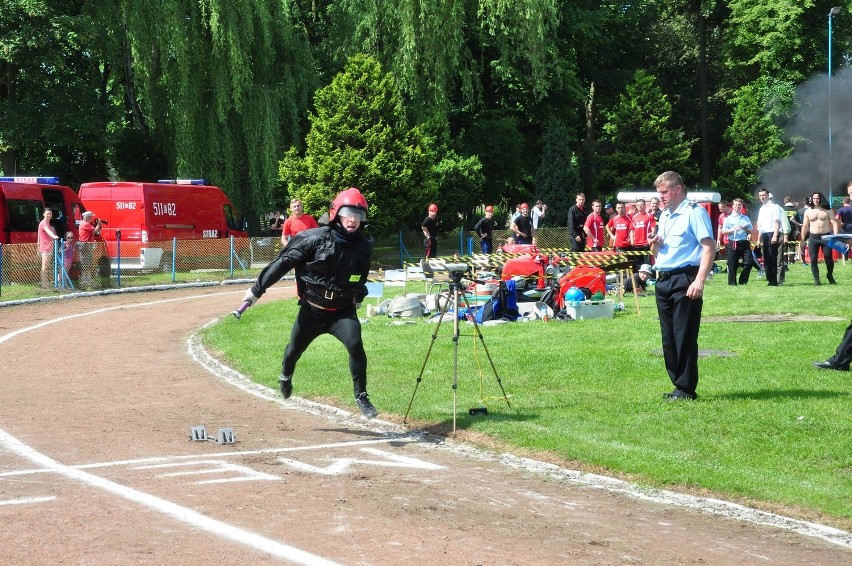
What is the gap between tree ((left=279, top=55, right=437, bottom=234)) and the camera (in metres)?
38.0

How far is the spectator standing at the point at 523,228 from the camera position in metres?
26.5

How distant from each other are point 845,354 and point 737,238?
13.0 meters

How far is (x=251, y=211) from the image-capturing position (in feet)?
138

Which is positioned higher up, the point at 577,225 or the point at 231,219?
the point at 231,219

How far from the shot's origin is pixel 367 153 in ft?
126

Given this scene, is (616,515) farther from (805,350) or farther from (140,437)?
(805,350)

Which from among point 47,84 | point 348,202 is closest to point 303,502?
point 348,202

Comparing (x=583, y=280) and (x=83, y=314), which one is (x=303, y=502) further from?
(x=83, y=314)

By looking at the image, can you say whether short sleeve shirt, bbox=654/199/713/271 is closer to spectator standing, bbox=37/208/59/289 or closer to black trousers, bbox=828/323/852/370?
black trousers, bbox=828/323/852/370

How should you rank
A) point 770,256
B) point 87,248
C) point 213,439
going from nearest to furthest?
point 213,439 → point 770,256 → point 87,248

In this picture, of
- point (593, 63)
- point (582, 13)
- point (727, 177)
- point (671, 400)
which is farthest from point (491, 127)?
point (671, 400)

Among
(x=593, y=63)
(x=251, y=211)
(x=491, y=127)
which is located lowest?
(x=251, y=211)

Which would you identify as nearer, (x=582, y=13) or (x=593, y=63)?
(x=582, y=13)

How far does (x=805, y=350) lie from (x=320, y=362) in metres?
5.94
